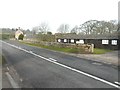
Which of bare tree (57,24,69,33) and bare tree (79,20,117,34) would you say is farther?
bare tree (57,24,69,33)

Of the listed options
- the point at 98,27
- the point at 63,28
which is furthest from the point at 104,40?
the point at 63,28

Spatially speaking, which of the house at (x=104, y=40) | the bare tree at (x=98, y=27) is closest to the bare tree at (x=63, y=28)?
the bare tree at (x=98, y=27)

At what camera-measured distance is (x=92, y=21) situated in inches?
2972

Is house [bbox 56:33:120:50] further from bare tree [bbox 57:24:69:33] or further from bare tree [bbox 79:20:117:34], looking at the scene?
bare tree [bbox 57:24:69:33]

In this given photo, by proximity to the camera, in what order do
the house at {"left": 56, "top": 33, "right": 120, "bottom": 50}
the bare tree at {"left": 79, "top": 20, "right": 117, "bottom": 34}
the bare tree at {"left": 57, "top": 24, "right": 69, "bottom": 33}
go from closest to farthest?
the house at {"left": 56, "top": 33, "right": 120, "bottom": 50} < the bare tree at {"left": 79, "top": 20, "right": 117, "bottom": 34} < the bare tree at {"left": 57, "top": 24, "right": 69, "bottom": 33}

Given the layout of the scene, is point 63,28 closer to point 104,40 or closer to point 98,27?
point 98,27

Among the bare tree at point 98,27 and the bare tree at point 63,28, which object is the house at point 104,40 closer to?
the bare tree at point 98,27

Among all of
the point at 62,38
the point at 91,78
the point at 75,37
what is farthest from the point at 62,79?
the point at 62,38

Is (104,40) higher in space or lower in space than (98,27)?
lower

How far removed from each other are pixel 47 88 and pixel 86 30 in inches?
2725

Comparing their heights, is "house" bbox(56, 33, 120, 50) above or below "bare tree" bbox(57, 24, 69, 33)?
below

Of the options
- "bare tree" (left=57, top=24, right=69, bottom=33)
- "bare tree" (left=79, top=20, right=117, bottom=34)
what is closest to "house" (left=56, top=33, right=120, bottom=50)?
"bare tree" (left=79, top=20, right=117, bottom=34)

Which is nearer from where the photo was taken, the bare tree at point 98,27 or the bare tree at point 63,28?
the bare tree at point 98,27

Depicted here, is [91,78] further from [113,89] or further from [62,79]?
[113,89]
